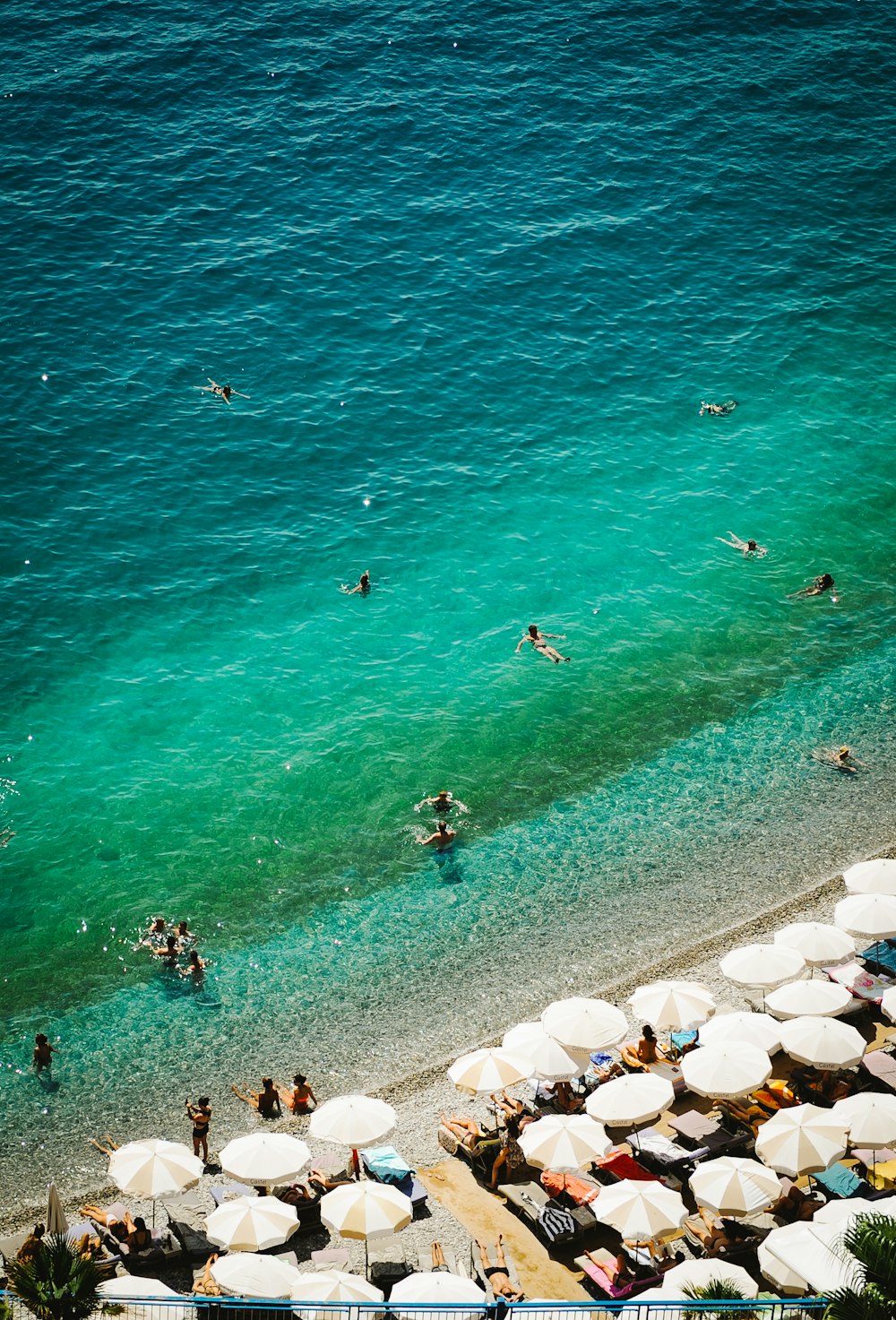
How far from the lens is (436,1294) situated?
16.4 m

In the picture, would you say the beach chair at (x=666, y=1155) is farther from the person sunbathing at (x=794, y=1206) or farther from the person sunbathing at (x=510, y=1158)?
the person sunbathing at (x=510, y=1158)

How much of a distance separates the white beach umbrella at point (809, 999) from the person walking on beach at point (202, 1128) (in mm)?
10089

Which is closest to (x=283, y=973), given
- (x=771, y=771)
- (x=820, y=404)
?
(x=771, y=771)

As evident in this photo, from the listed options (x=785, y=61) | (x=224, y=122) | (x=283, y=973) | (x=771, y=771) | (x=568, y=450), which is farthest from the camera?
(x=785, y=61)

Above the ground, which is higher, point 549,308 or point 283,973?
Answer: point 549,308

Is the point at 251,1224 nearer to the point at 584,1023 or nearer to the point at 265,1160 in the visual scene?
the point at 265,1160

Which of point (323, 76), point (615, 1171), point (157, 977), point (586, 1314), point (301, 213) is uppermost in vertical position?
point (323, 76)

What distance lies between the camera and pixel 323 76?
5556 cm

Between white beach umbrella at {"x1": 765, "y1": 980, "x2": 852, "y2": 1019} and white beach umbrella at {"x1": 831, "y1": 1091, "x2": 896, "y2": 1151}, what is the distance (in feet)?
7.38

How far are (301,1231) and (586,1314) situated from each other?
524 cm

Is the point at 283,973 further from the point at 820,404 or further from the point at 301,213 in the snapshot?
the point at 301,213

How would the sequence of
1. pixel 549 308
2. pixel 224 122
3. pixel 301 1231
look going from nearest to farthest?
pixel 301 1231, pixel 549 308, pixel 224 122

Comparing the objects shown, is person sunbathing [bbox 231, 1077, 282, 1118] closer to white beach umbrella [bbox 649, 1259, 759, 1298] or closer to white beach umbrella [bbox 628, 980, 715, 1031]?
white beach umbrella [bbox 628, 980, 715, 1031]

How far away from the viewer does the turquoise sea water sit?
27.2 metres
